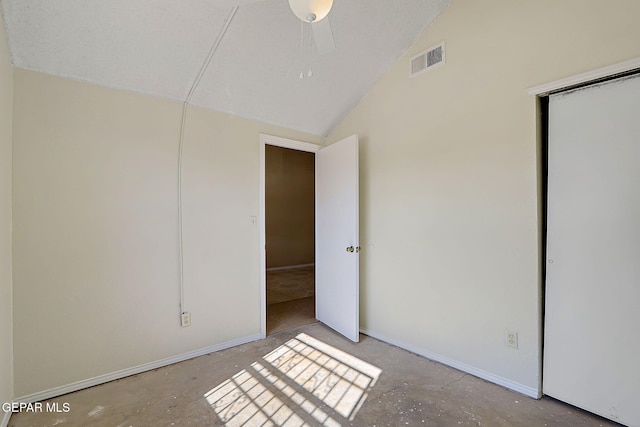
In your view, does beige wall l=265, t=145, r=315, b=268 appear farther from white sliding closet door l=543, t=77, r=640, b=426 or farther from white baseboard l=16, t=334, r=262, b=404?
white sliding closet door l=543, t=77, r=640, b=426

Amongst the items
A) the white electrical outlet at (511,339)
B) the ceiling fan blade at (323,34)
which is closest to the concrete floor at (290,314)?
the white electrical outlet at (511,339)

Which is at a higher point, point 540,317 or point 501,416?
point 540,317

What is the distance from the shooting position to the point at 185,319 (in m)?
2.45

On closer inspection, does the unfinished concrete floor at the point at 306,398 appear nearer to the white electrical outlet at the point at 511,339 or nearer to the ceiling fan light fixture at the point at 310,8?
the white electrical outlet at the point at 511,339

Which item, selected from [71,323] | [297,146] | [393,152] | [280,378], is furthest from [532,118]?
[71,323]

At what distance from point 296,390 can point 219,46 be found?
8.50 ft

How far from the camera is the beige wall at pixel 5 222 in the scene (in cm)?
162

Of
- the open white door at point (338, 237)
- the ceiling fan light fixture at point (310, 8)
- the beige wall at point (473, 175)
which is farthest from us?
the open white door at point (338, 237)

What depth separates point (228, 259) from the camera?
8.89 ft

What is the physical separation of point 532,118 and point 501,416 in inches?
75.3

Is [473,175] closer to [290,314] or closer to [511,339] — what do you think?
[511,339]

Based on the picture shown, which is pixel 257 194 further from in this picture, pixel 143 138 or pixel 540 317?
pixel 540 317

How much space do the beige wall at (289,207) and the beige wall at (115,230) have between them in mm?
3915

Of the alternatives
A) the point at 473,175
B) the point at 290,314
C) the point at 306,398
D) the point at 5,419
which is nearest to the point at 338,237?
the point at 290,314
